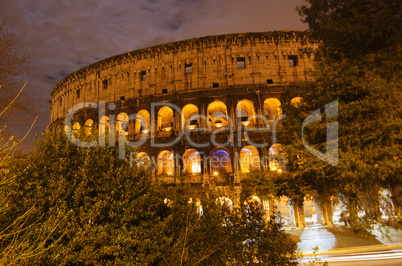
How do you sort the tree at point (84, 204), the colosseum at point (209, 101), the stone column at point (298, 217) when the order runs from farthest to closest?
1. the colosseum at point (209, 101)
2. the stone column at point (298, 217)
3. the tree at point (84, 204)

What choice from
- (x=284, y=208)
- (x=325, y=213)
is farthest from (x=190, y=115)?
(x=325, y=213)

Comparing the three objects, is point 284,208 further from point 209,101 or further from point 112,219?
point 112,219

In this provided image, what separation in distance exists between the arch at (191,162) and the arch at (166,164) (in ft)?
4.33

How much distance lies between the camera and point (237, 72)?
20719 millimetres

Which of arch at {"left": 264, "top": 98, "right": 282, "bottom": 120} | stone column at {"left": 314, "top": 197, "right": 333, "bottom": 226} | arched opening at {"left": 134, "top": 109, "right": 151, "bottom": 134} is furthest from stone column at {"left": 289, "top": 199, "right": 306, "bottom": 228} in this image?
arched opening at {"left": 134, "top": 109, "right": 151, "bottom": 134}

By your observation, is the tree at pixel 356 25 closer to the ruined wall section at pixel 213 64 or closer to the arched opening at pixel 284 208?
the arched opening at pixel 284 208

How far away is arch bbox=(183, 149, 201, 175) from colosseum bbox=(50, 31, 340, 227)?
0.09m

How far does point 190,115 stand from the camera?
22234mm

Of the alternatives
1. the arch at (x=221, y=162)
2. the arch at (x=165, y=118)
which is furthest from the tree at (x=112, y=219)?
the arch at (x=221, y=162)

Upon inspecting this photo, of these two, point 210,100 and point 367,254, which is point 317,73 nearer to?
Answer: point 367,254

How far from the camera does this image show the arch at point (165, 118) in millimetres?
21719

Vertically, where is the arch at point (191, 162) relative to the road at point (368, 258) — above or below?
above

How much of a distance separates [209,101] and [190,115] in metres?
2.65

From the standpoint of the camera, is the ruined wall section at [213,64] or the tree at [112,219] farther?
the ruined wall section at [213,64]
